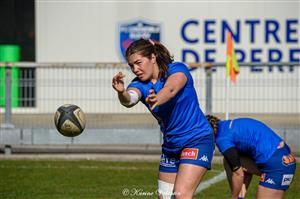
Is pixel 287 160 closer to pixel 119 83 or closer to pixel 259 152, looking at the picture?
pixel 259 152

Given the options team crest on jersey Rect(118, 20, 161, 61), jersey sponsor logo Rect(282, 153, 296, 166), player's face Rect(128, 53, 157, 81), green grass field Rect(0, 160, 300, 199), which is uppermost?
team crest on jersey Rect(118, 20, 161, 61)

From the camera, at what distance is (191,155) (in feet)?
24.1

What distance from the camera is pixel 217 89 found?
50.2 ft

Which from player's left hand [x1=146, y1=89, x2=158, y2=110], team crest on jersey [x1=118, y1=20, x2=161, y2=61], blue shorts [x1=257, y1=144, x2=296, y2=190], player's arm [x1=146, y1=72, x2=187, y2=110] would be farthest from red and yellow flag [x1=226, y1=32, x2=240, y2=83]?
player's left hand [x1=146, y1=89, x2=158, y2=110]

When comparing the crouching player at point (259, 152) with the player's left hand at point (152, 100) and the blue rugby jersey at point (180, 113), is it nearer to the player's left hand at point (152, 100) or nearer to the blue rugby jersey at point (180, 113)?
the blue rugby jersey at point (180, 113)

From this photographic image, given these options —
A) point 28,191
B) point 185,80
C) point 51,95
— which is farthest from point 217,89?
point 185,80

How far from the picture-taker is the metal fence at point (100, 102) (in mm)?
14773

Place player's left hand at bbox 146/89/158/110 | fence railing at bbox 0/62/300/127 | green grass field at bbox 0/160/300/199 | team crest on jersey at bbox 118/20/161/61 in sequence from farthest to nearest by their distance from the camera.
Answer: team crest on jersey at bbox 118/20/161/61, fence railing at bbox 0/62/300/127, green grass field at bbox 0/160/300/199, player's left hand at bbox 146/89/158/110

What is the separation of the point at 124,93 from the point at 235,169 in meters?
1.79

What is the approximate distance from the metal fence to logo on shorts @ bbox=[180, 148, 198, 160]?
23.9 feet

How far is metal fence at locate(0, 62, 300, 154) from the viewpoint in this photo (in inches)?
582

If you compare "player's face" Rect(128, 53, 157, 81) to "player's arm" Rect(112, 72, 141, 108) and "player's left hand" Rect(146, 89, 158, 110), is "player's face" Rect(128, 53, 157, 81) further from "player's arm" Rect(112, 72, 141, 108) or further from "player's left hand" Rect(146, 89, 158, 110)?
"player's left hand" Rect(146, 89, 158, 110)

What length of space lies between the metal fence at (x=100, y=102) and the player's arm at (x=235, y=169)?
6218 millimetres

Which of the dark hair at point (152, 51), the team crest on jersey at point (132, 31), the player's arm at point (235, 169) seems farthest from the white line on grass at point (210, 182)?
the team crest on jersey at point (132, 31)
